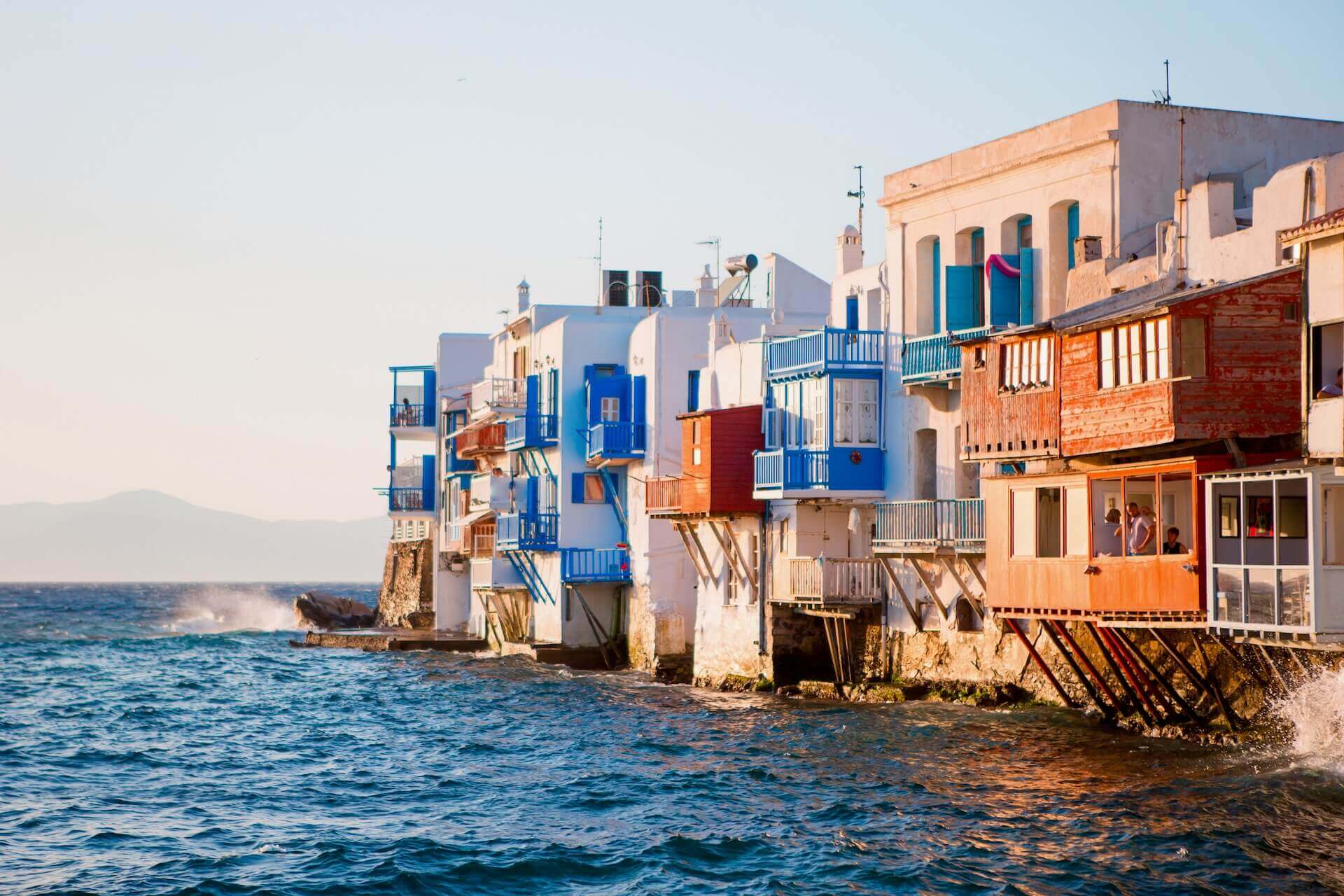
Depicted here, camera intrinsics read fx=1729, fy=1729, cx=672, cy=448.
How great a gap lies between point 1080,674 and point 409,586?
53.7 m

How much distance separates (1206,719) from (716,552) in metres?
20.8

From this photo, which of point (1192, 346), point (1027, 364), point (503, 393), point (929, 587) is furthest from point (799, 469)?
point (503, 393)

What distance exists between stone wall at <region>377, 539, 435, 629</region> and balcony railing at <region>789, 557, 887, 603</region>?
132 feet

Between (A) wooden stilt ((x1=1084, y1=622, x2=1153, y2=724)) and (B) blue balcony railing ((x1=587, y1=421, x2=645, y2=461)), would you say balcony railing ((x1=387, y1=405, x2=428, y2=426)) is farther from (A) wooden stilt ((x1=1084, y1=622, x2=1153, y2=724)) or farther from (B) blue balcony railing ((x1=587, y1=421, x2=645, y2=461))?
(A) wooden stilt ((x1=1084, y1=622, x2=1153, y2=724))

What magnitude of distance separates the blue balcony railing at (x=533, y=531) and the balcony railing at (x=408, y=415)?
20.6 m

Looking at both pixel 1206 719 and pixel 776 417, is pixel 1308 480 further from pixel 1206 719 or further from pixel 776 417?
pixel 776 417

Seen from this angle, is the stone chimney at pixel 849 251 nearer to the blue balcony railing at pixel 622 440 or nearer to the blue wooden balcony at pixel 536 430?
the blue balcony railing at pixel 622 440

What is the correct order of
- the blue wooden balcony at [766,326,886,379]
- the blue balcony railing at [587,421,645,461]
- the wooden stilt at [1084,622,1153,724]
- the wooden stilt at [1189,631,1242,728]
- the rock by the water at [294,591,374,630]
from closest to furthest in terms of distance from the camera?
the wooden stilt at [1189,631,1242,728] → the wooden stilt at [1084,622,1153,724] → the blue wooden balcony at [766,326,886,379] → the blue balcony railing at [587,421,645,461] → the rock by the water at [294,591,374,630]

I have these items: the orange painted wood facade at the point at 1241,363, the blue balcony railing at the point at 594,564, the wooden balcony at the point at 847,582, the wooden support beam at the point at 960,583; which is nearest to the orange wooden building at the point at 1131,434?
the orange painted wood facade at the point at 1241,363

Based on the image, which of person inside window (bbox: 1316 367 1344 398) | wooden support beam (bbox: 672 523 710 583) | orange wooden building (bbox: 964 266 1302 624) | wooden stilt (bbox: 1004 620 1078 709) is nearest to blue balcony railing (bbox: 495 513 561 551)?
wooden support beam (bbox: 672 523 710 583)

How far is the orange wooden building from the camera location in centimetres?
2775

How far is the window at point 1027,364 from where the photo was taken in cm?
3159

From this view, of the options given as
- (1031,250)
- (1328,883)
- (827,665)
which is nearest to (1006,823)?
(1328,883)

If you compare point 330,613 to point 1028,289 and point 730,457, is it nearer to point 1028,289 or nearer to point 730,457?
point 730,457
